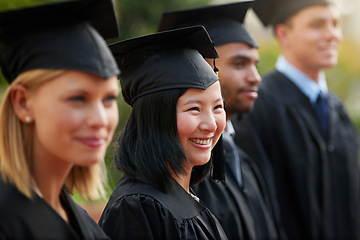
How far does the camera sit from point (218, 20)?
155 inches

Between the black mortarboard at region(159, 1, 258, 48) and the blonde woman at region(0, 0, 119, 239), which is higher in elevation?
the black mortarboard at region(159, 1, 258, 48)

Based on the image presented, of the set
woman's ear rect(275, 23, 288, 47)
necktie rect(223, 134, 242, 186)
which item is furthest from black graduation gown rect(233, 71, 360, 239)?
necktie rect(223, 134, 242, 186)

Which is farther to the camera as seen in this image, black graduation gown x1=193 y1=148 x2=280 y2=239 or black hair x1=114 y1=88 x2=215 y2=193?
black graduation gown x1=193 y1=148 x2=280 y2=239

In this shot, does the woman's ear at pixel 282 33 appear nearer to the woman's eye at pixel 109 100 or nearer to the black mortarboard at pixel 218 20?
the black mortarboard at pixel 218 20

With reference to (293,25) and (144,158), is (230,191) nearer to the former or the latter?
(144,158)

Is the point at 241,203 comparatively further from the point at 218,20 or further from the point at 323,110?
the point at 323,110

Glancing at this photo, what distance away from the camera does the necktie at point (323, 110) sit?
17.6ft

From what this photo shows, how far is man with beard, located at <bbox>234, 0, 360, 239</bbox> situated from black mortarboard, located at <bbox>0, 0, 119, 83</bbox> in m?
3.04

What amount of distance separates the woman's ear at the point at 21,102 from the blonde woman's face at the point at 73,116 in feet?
0.06

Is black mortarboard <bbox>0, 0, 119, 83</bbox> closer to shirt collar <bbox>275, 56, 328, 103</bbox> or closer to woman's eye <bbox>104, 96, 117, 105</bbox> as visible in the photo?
woman's eye <bbox>104, 96, 117, 105</bbox>

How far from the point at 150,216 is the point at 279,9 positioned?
3.70 m

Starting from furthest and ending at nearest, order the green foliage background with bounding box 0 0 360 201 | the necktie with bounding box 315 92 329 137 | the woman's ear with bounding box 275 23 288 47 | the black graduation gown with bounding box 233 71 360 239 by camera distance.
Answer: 1. the green foliage background with bounding box 0 0 360 201
2. the woman's ear with bounding box 275 23 288 47
3. the necktie with bounding box 315 92 329 137
4. the black graduation gown with bounding box 233 71 360 239

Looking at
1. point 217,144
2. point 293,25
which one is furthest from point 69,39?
point 293,25

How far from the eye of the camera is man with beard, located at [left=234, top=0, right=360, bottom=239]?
199 inches
